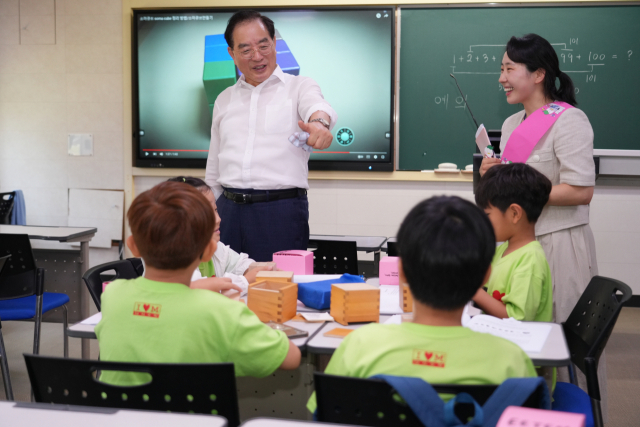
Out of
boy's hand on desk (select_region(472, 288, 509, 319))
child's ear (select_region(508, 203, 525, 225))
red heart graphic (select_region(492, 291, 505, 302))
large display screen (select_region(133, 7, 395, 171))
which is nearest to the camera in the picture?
boy's hand on desk (select_region(472, 288, 509, 319))

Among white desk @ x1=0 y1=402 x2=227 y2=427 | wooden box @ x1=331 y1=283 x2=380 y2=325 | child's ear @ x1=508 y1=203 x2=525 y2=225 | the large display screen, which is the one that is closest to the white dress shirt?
child's ear @ x1=508 y1=203 x2=525 y2=225

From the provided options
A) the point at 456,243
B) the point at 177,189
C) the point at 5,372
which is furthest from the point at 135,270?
the point at 456,243

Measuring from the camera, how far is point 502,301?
1.77m

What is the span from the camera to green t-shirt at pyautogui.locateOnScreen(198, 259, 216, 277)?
2.15m

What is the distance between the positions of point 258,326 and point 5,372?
1963mm

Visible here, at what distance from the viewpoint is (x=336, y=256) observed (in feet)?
10.1

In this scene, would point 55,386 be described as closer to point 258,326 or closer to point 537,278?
point 258,326

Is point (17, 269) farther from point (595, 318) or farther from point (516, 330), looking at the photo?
point (595, 318)

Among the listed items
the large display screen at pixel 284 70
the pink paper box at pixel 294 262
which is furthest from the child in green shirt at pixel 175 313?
the large display screen at pixel 284 70

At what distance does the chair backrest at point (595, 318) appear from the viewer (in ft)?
5.47

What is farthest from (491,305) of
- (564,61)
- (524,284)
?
(564,61)

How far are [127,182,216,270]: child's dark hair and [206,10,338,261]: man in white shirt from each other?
1282mm

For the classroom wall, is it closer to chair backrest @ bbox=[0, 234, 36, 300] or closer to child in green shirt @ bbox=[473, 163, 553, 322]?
chair backrest @ bbox=[0, 234, 36, 300]

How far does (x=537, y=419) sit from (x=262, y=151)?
2036mm
